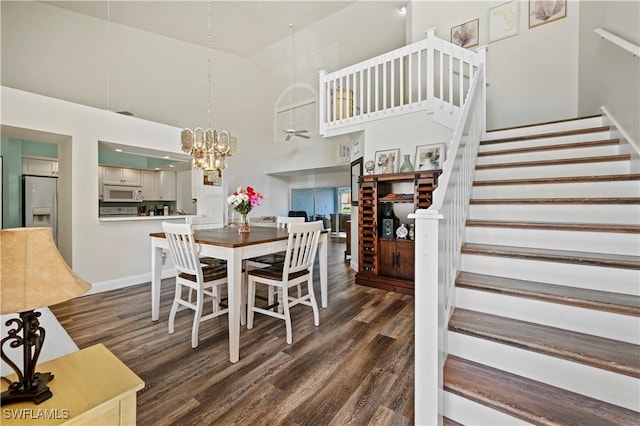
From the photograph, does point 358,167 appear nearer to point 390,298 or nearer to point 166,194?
point 390,298

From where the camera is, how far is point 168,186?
22.8 ft

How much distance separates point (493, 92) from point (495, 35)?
79 cm

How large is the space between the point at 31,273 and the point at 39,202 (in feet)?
20.2

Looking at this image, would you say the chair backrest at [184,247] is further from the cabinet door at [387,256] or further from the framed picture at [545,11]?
the framed picture at [545,11]

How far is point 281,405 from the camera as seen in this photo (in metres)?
1.59

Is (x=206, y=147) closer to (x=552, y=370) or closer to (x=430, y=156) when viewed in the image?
(x=430, y=156)

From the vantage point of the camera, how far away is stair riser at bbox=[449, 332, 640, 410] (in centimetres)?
121

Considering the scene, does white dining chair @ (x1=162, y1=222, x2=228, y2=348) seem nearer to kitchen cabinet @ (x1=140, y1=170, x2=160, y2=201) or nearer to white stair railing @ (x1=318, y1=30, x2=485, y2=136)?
white stair railing @ (x1=318, y1=30, x2=485, y2=136)

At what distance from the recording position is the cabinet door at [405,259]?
137 inches

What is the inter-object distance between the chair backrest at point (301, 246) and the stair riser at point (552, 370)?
132cm

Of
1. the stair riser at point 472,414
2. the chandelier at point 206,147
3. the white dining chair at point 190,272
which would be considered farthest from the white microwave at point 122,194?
the stair riser at point 472,414

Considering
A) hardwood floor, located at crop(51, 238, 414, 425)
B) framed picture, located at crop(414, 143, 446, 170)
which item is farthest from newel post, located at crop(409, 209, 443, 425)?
framed picture, located at crop(414, 143, 446, 170)

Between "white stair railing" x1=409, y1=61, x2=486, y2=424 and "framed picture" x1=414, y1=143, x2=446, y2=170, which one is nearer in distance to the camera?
"white stair railing" x1=409, y1=61, x2=486, y2=424

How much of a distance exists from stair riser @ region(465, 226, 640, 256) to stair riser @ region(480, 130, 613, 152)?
1.24 meters
